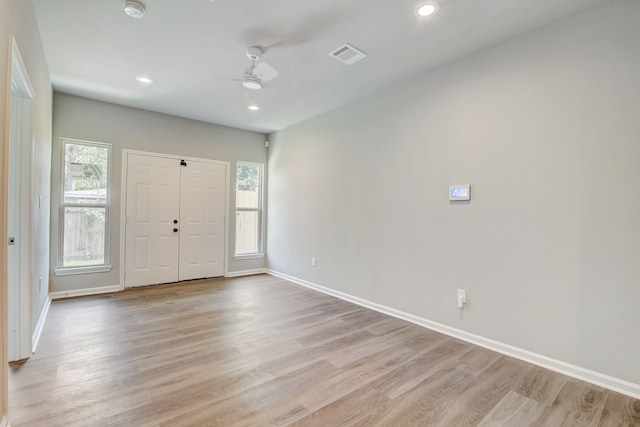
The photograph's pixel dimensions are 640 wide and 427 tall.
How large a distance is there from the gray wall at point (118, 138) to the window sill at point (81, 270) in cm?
6

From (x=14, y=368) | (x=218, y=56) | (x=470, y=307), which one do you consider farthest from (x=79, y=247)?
(x=470, y=307)

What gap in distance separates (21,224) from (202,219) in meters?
2.96

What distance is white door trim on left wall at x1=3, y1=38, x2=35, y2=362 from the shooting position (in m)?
2.30

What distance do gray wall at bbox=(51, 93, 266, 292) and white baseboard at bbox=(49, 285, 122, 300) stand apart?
0.15 ft

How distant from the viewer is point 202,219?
531cm

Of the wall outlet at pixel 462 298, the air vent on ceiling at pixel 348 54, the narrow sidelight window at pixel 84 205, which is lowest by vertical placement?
the wall outlet at pixel 462 298

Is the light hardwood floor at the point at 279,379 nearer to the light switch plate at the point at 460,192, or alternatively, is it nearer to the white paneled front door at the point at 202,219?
the light switch plate at the point at 460,192

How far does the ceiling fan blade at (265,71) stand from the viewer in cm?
→ 317

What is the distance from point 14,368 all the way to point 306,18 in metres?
3.46

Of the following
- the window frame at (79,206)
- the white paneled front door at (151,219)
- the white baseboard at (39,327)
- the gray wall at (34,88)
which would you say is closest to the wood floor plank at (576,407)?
the gray wall at (34,88)

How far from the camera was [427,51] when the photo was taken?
2885mm

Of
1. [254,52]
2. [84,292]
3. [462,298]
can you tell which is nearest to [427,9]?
[254,52]

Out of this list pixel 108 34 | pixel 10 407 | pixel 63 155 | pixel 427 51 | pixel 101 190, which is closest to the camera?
pixel 10 407

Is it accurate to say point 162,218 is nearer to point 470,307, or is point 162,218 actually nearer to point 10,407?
point 10,407
